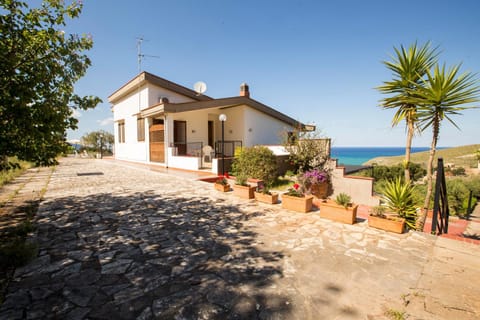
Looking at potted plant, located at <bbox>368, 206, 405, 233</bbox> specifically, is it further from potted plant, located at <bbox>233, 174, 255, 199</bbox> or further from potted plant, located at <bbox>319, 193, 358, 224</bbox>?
potted plant, located at <bbox>233, 174, 255, 199</bbox>

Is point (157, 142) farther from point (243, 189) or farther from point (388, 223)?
point (388, 223)

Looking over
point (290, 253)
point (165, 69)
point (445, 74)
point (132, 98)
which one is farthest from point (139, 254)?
point (165, 69)

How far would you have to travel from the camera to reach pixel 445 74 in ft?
13.0

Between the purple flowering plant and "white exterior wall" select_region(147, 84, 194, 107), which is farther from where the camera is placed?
"white exterior wall" select_region(147, 84, 194, 107)

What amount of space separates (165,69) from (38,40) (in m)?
16.7

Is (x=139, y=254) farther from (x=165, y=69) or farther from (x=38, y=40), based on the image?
(x=165, y=69)

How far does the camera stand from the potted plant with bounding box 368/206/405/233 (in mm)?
4180

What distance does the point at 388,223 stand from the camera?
14.1ft

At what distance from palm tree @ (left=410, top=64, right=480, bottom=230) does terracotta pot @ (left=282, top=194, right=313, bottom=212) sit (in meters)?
2.21

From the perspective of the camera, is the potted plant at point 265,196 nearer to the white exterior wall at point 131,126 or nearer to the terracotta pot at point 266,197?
the terracotta pot at point 266,197

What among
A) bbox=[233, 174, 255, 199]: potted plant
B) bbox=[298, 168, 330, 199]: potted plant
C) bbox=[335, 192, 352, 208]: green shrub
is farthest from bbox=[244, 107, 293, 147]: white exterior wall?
bbox=[335, 192, 352, 208]: green shrub

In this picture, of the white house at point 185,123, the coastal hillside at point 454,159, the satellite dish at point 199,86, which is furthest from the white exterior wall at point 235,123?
the coastal hillside at point 454,159

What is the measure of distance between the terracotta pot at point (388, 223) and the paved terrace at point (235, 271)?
0.60 feet

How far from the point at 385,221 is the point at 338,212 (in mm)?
881
